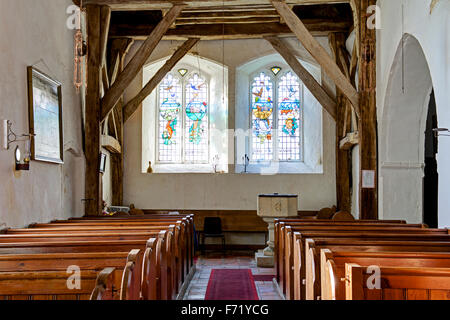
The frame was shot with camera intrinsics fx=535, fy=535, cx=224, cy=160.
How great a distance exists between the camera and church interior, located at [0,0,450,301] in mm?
3805

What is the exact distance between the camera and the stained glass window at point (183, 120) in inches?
454

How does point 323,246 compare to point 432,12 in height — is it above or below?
below

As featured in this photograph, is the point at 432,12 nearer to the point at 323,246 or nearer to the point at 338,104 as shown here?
the point at 323,246

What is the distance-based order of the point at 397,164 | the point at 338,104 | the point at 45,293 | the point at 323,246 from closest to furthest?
the point at 45,293, the point at 323,246, the point at 397,164, the point at 338,104

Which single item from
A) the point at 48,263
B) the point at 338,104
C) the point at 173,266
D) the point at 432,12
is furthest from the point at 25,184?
the point at 338,104

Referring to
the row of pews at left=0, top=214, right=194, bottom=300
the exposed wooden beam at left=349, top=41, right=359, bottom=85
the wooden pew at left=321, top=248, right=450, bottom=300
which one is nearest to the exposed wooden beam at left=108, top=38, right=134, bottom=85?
the row of pews at left=0, top=214, right=194, bottom=300

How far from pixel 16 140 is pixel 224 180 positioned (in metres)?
5.64

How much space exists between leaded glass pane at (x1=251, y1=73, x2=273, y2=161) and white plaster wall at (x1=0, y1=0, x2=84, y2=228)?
4.23 meters

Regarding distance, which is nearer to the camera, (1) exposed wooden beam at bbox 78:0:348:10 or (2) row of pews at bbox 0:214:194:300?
(2) row of pews at bbox 0:214:194:300

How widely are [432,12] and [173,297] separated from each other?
412cm

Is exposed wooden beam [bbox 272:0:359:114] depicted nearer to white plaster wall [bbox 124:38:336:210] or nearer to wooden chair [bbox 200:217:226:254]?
white plaster wall [bbox 124:38:336:210]

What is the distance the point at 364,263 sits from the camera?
11.0 feet

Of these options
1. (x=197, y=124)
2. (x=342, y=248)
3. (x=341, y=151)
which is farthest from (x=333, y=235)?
(x=197, y=124)

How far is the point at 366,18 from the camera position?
8016mm
